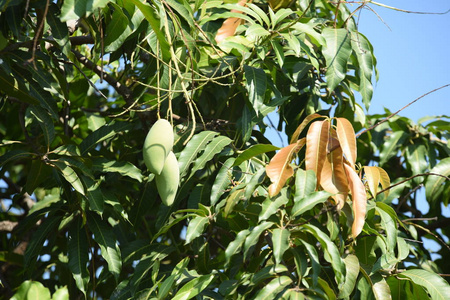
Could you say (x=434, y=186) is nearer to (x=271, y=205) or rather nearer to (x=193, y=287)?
(x=271, y=205)

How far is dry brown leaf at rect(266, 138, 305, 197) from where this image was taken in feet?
4.33

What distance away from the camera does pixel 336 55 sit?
5.19ft

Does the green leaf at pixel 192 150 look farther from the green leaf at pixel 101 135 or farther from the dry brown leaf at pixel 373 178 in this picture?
the dry brown leaf at pixel 373 178

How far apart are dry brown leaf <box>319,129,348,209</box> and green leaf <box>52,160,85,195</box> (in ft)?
1.97

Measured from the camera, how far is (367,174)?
145 centimetres

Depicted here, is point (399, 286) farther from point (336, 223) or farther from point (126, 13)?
point (126, 13)

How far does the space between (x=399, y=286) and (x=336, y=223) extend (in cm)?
24

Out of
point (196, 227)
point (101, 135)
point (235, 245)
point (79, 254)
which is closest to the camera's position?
point (235, 245)

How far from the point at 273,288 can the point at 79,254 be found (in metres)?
0.60

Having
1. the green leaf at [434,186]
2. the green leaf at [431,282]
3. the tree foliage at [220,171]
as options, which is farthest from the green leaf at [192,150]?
the green leaf at [434,186]

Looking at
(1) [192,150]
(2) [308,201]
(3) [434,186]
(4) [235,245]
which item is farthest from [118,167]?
(3) [434,186]

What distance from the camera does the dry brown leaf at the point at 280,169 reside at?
52.0 inches

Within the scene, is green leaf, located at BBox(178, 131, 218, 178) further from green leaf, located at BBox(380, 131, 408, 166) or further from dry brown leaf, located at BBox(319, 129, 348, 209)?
green leaf, located at BBox(380, 131, 408, 166)

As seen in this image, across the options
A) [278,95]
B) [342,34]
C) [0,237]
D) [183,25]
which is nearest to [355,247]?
[278,95]
